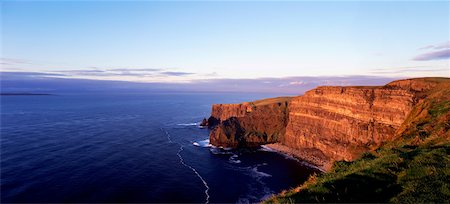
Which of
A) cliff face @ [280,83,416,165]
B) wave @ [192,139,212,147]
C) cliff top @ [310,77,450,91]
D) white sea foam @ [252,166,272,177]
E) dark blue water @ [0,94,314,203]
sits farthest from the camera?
wave @ [192,139,212,147]

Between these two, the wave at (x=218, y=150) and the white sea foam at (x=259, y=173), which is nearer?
the white sea foam at (x=259, y=173)

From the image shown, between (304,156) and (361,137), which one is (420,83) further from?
(304,156)

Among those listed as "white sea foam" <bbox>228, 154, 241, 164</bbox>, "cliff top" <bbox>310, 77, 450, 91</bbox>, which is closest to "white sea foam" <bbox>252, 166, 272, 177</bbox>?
"white sea foam" <bbox>228, 154, 241, 164</bbox>

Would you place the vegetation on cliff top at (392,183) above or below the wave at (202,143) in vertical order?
above

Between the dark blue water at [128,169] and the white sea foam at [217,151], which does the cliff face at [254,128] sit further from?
the dark blue water at [128,169]

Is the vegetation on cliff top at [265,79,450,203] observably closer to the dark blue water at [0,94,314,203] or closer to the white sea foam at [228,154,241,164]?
the dark blue water at [0,94,314,203]

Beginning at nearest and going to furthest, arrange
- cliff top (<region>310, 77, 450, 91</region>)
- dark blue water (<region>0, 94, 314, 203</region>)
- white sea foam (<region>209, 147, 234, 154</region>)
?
1. dark blue water (<region>0, 94, 314, 203</region>)
2. cliff top (<region>310, 77, 450, 91</region>)
3. white sea foam (<region>209, 147, 234, 154</region>)

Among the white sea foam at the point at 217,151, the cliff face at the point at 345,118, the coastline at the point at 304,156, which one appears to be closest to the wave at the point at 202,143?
the white sea foam at the point at 217,151
